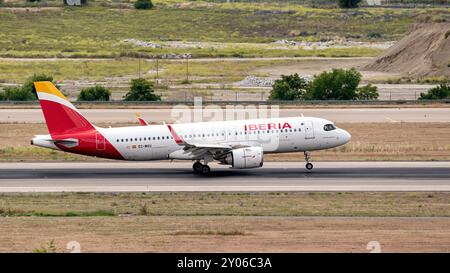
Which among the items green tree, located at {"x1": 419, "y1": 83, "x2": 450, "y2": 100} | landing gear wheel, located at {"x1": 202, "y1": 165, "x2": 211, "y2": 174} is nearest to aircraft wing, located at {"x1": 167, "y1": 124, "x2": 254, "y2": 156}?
landing gear wheel, located at {"x1": 202, "y1": 165, "x2": 211, "y2": 174}

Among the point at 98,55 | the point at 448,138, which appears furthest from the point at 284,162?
the point at 98,55

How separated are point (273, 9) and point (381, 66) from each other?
79.0 metres

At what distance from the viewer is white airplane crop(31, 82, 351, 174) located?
50.7 meters

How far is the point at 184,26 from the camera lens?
580 ft

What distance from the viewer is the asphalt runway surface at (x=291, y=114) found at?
77.7 meters

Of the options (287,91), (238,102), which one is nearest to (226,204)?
(238,102)

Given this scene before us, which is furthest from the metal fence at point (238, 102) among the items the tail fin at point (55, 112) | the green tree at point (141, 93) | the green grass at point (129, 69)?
the tail fin at point (55, 112)

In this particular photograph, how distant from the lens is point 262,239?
31.8 metres

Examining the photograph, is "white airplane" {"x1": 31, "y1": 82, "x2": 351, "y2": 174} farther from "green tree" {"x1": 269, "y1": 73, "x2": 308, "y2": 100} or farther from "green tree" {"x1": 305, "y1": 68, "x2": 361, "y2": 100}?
"green tree" {"x1": 269, "y1": 73, "x2": 308, "y2": 100}

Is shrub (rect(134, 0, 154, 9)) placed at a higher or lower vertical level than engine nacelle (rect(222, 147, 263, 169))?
higher

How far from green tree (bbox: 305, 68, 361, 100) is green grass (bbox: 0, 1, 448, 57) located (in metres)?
53.3

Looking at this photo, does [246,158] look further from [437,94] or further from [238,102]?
[437,94]

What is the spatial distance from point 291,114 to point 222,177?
30.2 m

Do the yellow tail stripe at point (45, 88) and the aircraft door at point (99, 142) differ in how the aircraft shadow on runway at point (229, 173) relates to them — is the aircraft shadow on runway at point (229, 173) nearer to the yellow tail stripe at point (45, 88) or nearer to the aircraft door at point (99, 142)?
the aircraft door at point (99, 142)
